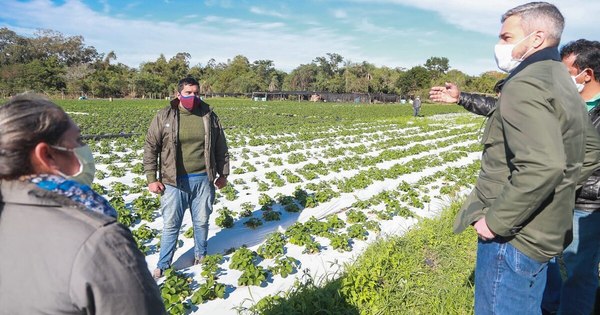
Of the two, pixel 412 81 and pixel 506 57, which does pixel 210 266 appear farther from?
pixel 412 81

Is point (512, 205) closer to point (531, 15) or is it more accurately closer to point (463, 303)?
point (531, 15)

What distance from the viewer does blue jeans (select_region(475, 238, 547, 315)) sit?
6.53ft

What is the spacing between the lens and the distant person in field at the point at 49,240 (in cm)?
113

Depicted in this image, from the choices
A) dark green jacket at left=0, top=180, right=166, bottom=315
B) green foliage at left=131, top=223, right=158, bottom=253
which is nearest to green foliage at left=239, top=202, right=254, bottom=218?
green foliage at left=131, top=223, right=158, bottom=253

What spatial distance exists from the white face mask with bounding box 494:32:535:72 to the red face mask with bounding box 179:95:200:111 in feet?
9.74

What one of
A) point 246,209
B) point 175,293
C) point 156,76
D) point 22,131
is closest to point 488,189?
point 22,131

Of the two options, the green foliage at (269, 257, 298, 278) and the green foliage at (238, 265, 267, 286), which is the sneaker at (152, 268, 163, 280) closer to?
the green foliage at (238, 265, 267, 286)

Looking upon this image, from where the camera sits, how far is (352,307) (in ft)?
11.2

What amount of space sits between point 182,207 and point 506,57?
3.48 metres

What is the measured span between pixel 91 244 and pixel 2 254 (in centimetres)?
32

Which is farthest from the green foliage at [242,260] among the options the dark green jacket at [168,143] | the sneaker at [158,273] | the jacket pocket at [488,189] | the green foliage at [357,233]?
the jacket pocket at [488,189]

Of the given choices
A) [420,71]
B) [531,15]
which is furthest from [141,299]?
[420,71]

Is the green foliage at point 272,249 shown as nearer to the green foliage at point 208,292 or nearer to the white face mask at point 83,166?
the green foliage at point 208,292

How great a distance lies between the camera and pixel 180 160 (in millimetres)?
4168
